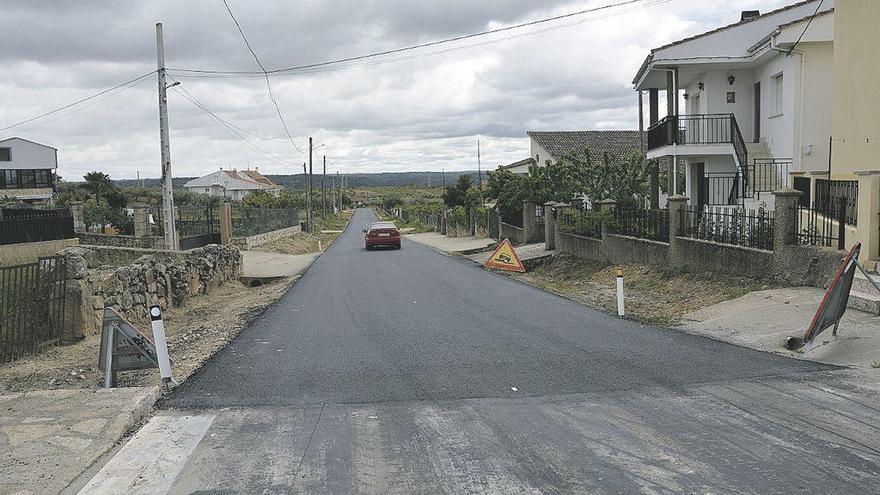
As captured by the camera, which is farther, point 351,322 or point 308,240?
point 308,240

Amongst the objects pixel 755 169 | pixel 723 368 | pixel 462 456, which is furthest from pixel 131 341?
pixel 755 169

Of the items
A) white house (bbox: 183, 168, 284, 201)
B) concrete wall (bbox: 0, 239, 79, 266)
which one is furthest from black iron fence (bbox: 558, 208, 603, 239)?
white house (bbox: 183, 168, 284, 201)

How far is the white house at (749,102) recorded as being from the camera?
21031mm

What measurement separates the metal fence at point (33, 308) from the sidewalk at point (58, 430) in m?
2.53

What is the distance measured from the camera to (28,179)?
78.9 meters

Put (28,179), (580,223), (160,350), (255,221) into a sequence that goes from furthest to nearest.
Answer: (28,179), (255,221), (580,223), (160,350)

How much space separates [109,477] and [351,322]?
330 inches

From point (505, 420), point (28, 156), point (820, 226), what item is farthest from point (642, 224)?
point (28, 156)

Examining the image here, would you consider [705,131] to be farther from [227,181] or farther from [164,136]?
[227,181]

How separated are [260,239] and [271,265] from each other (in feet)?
37.2

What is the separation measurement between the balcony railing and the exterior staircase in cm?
1213

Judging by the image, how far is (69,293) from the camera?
11.9 metres

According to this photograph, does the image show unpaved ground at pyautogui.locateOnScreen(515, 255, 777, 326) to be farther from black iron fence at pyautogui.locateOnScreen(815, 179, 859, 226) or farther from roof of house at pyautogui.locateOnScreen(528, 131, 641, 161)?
roof of house at pyautogui.locateOnScreen(528, 131, 641, 161)

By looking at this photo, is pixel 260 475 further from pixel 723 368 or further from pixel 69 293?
pixel 69 293
